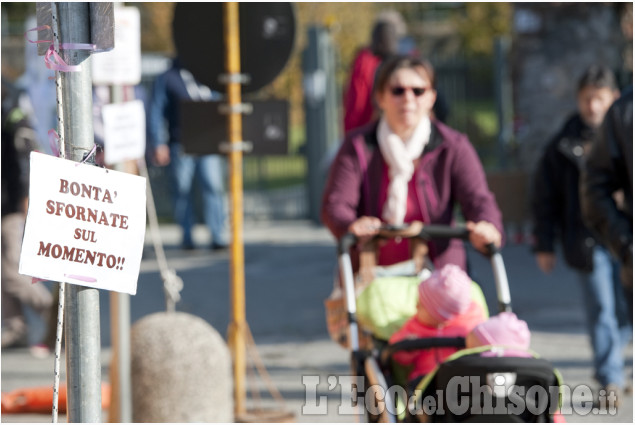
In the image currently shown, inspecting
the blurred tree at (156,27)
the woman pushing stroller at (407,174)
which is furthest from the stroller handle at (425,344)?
the blurred tree at (156,27)

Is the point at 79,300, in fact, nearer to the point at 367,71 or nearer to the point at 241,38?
the point at 241,38

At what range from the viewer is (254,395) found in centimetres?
748

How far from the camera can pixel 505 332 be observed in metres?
4.14

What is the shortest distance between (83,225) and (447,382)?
143cm

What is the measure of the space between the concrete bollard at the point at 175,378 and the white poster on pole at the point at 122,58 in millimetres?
1381

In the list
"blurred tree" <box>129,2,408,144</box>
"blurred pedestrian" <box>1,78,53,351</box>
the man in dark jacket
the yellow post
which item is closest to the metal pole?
the yellow post

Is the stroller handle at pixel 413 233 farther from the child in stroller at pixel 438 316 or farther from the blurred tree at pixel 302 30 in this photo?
the blurred tree at pixel 302 30

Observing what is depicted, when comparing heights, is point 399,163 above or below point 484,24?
below

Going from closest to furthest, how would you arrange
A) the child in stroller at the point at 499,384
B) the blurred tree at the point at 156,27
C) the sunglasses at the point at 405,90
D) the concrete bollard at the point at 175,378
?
the child in stroller at the point at 499,384, the sunglasses at the point at 405,90, the concrete bollard at the point at 175,378, the blurred tree at the point at 156,27

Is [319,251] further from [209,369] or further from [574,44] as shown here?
[209,369]

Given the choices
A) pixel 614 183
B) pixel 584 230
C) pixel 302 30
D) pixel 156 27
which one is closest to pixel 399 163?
pixel 614 183

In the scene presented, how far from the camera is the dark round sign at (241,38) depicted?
21.9 feet

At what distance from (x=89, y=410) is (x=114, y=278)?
1.19 ft

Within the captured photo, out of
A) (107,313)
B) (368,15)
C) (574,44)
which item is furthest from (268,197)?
(368,15)
